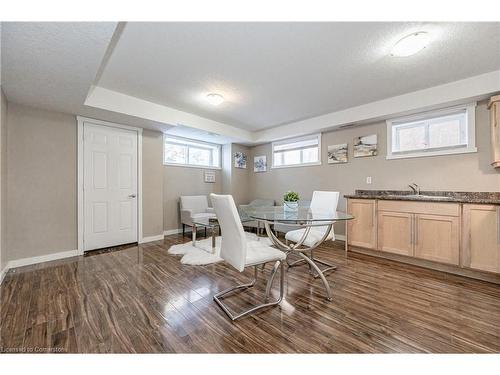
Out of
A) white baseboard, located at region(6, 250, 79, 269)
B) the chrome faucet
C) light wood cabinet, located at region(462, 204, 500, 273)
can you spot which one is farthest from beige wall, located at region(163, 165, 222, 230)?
light wood cabinet, located at region(462, 204, 500, 273)

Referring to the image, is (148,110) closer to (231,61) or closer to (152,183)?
(152,183)

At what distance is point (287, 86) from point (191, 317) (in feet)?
9.84

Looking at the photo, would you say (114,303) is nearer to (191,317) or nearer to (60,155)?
(191,317)

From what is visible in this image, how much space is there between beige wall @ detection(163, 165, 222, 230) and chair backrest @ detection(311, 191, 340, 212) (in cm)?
313

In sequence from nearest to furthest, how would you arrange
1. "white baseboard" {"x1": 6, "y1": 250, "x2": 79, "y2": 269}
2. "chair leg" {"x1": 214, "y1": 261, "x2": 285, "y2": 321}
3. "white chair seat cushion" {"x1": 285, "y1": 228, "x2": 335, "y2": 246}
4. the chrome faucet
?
"chair leg" {"x1": 214, "y1": 261, "x2": 285, "y2": 321} < "white chair seat cushion" {"x1": 285, "y1": 228, "x2": 335, "y2": 246} < "white baseboard" {"x1": 6, "y1": 250, "x2": 79, "y2": 269} < the chrome faucet

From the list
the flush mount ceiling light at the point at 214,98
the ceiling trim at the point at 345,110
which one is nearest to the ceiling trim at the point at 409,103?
the ceiling trim at the point at 345,110

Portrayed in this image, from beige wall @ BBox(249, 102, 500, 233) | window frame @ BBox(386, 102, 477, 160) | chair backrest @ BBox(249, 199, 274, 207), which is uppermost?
window frame @ BBox(386, 102, 477, 160)

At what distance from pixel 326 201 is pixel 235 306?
1846 mm

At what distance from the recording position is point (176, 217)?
4.80 metres

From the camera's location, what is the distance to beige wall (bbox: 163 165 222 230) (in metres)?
4.68

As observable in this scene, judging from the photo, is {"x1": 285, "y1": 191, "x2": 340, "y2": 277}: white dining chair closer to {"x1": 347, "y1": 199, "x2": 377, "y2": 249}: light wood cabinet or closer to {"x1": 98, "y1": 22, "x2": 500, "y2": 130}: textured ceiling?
{"x1": 347, "y1": 199, "x2": 377, "y2": 249}: light wood cabinet
